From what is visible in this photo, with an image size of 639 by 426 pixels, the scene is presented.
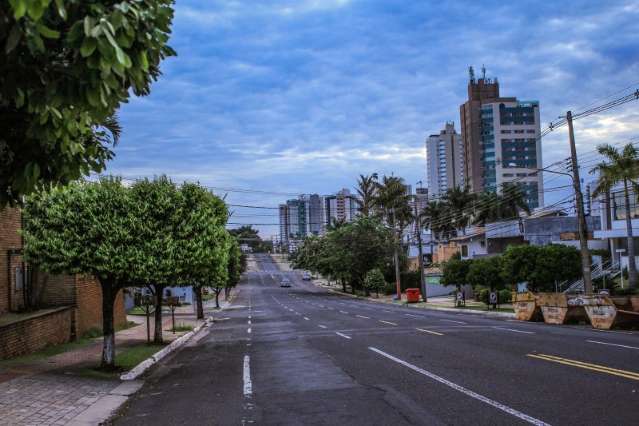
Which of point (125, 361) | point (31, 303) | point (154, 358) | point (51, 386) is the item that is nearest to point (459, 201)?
point (31, 303)

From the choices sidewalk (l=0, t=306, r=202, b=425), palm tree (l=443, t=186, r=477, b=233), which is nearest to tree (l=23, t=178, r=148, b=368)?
sidewalk (l=0, t=306, r=202, b=425)

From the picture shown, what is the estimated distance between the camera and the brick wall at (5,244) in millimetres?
17516

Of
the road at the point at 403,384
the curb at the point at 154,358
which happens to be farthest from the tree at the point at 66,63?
the curb at the point at 154,358

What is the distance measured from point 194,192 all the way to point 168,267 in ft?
6.98

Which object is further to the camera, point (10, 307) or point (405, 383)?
point (10, 307)

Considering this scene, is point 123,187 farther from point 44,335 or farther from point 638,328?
point 638,328

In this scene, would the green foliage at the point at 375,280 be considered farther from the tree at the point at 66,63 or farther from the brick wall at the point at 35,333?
the tree at the point at 66,63

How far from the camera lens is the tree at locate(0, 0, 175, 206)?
356 centimetres

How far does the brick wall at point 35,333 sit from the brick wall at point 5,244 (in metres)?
1.33

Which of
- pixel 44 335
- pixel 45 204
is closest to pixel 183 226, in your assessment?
pixel 45 204

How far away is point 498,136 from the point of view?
152 meters

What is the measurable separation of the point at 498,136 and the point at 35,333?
5760 inches

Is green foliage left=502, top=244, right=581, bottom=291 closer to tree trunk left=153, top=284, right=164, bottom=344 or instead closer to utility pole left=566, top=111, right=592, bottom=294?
utility pole left=566, top=111, right=592, bottom=294

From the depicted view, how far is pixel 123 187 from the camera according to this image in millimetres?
14680
